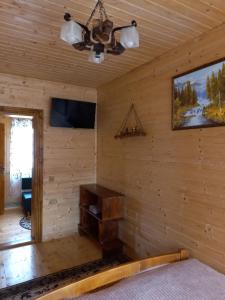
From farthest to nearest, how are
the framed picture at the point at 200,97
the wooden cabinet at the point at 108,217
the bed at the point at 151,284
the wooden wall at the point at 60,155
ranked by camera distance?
1. the wooden wall at the point at 60,155
2. the wooden cabinet at the point at 108,217
3. the framed picture at the point at 200,97
4. the bed at the point at 151,284

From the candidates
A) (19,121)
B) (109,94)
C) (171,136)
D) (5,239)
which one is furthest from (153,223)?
(19,121)

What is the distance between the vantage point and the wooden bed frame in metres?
1.32

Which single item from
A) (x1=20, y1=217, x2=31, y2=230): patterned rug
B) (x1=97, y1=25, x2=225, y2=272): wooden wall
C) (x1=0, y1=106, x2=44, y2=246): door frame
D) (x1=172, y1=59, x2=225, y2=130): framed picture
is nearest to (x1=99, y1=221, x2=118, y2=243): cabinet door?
(x1=97, y1=25, x2=225, y2=272): wooden wall

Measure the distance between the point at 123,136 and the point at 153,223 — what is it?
116cm

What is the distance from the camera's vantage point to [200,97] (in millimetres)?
2037

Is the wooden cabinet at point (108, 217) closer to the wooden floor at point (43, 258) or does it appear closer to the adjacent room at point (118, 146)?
the adjacent room at point (118, 146)

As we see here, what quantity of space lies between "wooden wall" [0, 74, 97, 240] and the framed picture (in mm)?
1880

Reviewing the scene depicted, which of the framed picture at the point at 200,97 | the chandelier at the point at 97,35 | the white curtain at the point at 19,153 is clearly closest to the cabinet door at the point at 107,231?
the framed picture at the point at 200,97

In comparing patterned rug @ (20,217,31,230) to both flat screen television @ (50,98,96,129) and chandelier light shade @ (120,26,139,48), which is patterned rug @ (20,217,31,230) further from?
chandelier light shade @ (120,26,139,48)

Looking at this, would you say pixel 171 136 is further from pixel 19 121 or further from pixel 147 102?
pixel 19 121

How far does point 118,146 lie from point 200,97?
149 centimetres

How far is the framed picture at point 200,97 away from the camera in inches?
73.8

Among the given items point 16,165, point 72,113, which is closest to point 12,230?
point 16,165

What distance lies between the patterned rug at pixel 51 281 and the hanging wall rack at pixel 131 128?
164 cm
